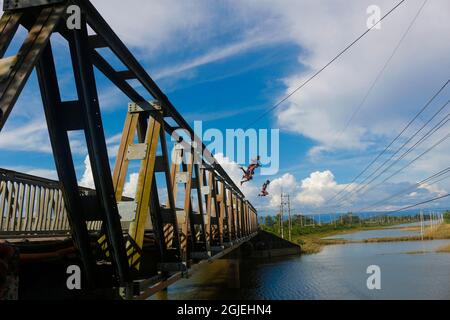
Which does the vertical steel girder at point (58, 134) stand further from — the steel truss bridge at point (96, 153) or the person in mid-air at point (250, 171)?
the person in mid-air at point (250, 171)

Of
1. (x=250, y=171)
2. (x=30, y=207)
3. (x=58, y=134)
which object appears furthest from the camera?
(x=250, y=171)

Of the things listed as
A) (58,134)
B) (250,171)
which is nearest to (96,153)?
(58,134)

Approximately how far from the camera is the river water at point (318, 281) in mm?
29531

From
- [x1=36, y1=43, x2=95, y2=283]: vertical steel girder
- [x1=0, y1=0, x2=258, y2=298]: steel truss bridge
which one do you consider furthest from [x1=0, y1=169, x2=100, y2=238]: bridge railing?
[x1=36, y1=43, x2=95, y2=283]: vertical steel girder

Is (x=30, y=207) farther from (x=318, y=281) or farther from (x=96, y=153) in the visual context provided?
(x=318, y=281)

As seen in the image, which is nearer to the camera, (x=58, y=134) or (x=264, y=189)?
(x=58, y=134)

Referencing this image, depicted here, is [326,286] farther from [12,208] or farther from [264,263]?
[12,208]

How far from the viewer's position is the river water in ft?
96.9

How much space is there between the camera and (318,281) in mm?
36812

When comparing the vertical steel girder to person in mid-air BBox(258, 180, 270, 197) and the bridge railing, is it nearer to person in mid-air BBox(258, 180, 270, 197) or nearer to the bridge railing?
the bridge railing

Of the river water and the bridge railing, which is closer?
the bridge railing

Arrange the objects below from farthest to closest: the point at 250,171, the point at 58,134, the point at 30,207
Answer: the point at 250,171 → the point at 30,207 → the point at 58,134
